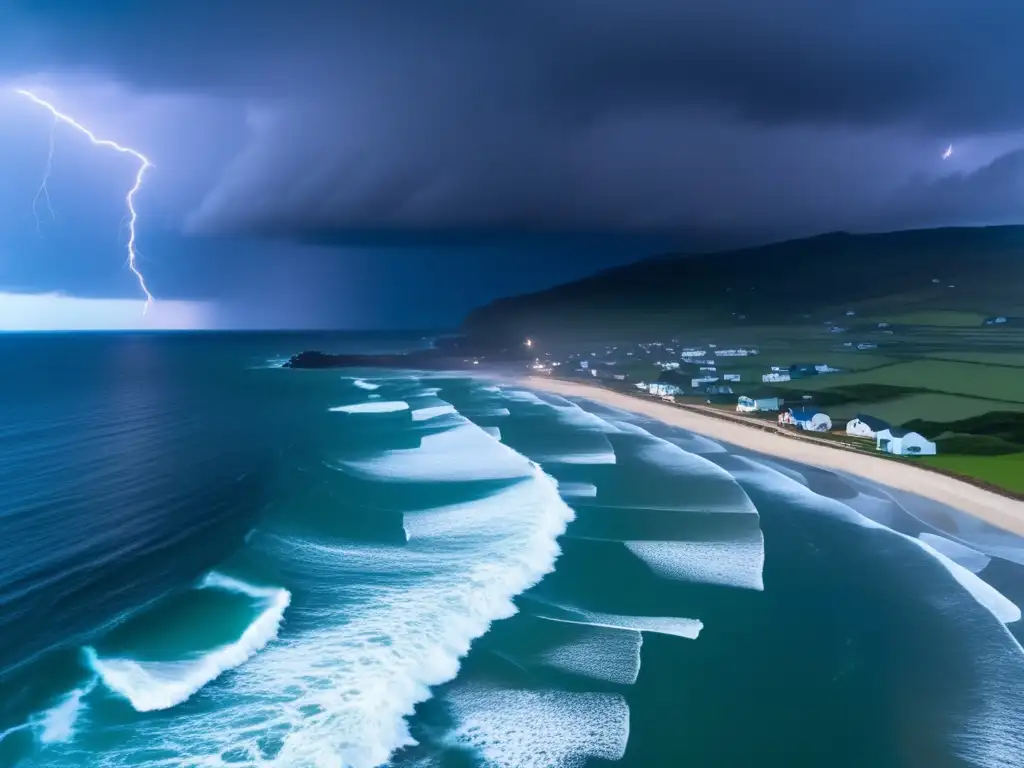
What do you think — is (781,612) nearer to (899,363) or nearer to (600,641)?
(600,641)

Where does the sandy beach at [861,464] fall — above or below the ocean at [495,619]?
below

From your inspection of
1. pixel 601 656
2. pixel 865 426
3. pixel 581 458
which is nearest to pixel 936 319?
pixel 865 426

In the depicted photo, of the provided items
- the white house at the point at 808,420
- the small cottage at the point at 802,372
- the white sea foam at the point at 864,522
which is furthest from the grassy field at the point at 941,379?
the white sea foam at the point at 864,522

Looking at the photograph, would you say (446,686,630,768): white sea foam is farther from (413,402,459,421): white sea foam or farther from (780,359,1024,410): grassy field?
(780,359,1024,410): grassy field

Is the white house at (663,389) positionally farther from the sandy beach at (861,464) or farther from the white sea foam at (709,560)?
the white sea foam at (709,560)

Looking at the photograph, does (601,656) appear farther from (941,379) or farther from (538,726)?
(941,379)

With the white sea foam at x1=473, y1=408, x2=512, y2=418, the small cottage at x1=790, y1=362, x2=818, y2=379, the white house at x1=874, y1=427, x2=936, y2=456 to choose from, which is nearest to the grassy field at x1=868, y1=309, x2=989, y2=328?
the small cottage at x1=790, y1=362, x2=818, y2=379

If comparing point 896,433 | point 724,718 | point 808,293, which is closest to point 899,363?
point 896,433
